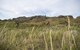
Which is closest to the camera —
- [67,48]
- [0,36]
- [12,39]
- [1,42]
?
[67,48]

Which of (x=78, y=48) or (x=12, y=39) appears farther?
(x=12, y=39)

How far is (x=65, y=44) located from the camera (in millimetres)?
4730

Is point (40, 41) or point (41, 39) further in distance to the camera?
point (41, 39)

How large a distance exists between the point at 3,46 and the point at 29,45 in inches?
33.8

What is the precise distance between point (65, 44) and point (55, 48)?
338mm

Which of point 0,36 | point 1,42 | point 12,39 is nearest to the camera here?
point 1,42

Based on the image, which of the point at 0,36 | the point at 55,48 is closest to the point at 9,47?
the point at 0,36

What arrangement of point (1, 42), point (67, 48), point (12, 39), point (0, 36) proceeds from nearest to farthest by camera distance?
1. point (67, 48)
2. point (1, 42)
3. point (0, 36)
4. point (12, 39)

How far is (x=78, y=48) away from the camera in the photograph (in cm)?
464

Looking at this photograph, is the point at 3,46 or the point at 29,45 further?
the point at 29,45

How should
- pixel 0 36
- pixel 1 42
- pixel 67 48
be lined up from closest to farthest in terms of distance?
pixel 67 48
pixel 1 42
pixel 0 36

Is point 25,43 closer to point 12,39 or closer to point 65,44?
point 12,39

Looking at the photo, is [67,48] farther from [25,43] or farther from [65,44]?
[25,43]

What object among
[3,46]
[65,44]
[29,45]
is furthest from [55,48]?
[3,46]
